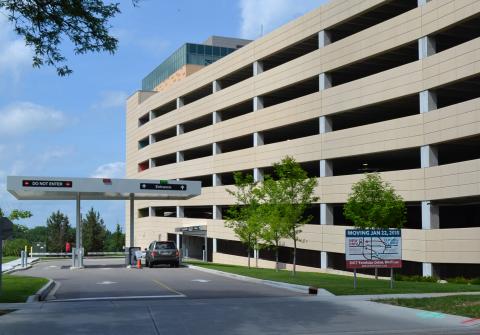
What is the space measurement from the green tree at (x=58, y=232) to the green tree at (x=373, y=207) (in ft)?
193

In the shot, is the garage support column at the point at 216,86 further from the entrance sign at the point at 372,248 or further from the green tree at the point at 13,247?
the entrance sign at the point at 372,248

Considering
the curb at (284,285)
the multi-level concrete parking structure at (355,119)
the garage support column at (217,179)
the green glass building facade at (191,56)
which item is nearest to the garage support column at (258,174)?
the multi-level concrete parking structure at (355,119)

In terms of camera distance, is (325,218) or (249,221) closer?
(249,221)

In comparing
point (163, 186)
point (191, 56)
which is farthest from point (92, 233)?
point (163, 186)

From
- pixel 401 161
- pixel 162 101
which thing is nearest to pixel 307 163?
pixel 401 161

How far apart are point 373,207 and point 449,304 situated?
16487mm

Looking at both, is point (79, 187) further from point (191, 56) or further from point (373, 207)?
point (191, 56)

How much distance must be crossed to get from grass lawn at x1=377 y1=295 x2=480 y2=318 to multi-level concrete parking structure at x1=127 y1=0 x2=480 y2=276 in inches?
713

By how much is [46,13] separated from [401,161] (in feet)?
135

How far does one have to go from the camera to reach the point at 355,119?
167 ft

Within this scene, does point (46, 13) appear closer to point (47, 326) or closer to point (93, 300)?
point (47, 326)

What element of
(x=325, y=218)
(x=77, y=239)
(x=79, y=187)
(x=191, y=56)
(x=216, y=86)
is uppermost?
(x=191, y=56)

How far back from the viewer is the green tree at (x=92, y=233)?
87.9 meters

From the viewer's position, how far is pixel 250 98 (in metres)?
59.4
